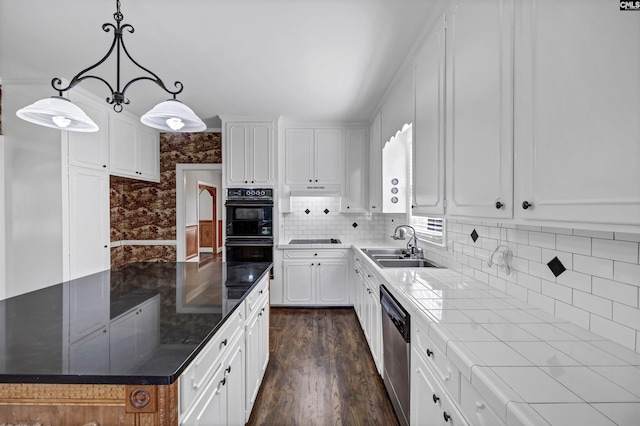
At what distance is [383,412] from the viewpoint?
6.50 ft

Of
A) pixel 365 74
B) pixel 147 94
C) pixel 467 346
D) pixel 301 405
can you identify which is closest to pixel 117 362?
pixel 467 346

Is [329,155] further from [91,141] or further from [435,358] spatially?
[435,358]

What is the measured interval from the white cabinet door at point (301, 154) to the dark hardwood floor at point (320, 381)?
1973 mm

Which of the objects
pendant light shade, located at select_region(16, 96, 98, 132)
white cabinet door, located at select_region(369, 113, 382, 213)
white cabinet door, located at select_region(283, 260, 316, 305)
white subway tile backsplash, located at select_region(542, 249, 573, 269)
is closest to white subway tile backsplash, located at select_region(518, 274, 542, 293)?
white subway tile backsplash, located at select_region(542, 249, 573, 269)

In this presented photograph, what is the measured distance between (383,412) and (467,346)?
1348 mm

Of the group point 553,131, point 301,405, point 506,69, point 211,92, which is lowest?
point 301,405

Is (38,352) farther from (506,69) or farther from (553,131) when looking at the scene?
(506,69)

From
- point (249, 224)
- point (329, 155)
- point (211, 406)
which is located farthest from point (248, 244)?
point (211, 406)

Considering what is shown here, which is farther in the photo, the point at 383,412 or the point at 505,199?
the point at 383,412

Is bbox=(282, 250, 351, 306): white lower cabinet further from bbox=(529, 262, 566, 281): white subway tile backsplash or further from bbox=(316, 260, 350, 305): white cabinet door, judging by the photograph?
bbox=(529, 262, 566, 281): white subway tile backsplash

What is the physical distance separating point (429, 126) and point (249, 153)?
8.52ft

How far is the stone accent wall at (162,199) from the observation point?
4.39m

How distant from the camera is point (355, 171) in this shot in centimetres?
419

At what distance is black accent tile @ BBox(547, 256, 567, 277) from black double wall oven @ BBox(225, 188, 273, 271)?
3.06m
